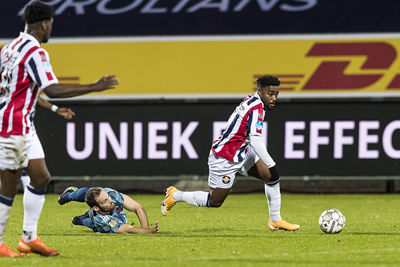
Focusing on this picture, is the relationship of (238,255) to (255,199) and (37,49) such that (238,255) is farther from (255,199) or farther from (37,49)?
(255,199)

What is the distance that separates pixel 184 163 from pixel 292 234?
5.77 meters

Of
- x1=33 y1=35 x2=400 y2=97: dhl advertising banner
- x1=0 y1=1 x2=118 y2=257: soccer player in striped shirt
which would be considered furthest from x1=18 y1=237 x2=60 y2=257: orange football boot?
x1=33 y1=35 x2=400 y2=97: dhl advertising banner

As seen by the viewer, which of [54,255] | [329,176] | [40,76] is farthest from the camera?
[329,176]

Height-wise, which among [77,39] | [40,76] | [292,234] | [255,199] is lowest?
[255,199]

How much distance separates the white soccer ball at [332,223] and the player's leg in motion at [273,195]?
0.43m

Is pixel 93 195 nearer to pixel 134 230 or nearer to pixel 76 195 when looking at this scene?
pixel 76 195

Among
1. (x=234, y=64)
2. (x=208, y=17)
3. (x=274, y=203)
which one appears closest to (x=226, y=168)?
(x=274, y=203)

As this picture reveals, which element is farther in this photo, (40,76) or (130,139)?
(130,139)

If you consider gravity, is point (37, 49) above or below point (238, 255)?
above

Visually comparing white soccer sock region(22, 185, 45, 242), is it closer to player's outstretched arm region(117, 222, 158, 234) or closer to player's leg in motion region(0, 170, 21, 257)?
player's leg in motion region(0, 170, 21, 257)

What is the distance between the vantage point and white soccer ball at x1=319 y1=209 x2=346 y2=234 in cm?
947

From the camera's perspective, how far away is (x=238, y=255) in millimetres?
7809

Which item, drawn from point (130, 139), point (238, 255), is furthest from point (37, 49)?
point (130, 139)

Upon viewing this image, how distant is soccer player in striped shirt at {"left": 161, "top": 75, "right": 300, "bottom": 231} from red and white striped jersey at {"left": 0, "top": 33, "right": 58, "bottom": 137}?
3.16 metres
